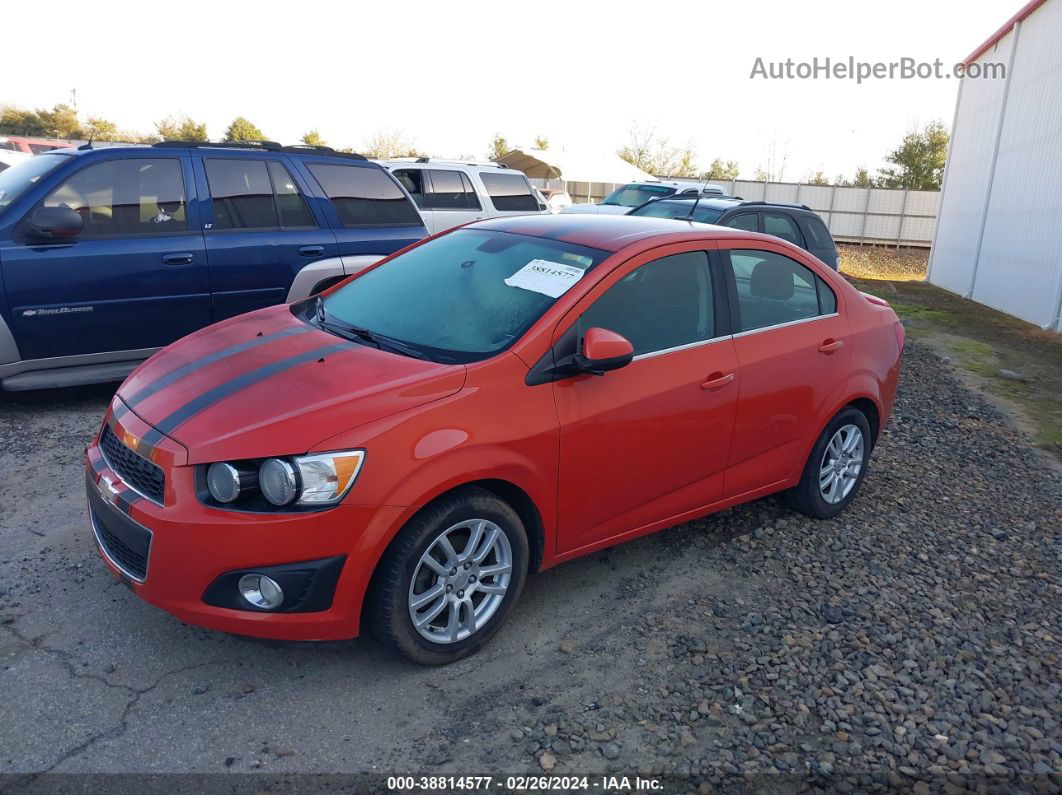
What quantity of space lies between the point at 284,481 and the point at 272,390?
46 centimetres

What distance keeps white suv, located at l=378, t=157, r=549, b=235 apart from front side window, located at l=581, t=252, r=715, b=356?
7120mm

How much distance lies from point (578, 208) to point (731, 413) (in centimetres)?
1018

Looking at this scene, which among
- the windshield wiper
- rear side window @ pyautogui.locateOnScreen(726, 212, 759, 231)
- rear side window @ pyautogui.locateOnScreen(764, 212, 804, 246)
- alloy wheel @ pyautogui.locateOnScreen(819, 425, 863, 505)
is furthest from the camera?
rear side window @ pyautogui.locateOnScreen(764, 212, 804, 246)

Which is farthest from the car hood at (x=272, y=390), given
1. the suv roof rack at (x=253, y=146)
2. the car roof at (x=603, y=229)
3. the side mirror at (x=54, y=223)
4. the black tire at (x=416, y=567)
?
the suv roof rack at (x=253, y=146)

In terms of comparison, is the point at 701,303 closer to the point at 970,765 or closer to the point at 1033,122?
the point at 970,765

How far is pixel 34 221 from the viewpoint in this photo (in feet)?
17.7

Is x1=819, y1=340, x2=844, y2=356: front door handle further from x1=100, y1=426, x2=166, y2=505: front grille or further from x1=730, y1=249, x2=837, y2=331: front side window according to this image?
x1=100, y1=426, x2=166, y2=505: front grille

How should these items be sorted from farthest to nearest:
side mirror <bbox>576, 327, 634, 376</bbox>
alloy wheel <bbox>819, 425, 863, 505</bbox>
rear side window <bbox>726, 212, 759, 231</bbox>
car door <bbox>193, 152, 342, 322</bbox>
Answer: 1. rear side window <bbox>726, 212, 759, 231</bbox>
2. car door <bbox>193, 152, 342, 322</bbox>
3. alloy wheel <bbox>819, 425, 863, 505</bbox>
4. side mirror <bbox>576, 327, 634, 376</bbox>

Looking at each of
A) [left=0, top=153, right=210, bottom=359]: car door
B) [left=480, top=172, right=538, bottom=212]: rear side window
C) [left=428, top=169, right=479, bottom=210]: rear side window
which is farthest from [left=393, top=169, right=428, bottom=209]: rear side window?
[left=0, top=153, right=210, bottom=359]: car door

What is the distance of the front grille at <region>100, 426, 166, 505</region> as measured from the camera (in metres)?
2.91

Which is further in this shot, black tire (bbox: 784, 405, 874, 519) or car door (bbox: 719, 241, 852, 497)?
black tire (bbox: 784, 405, 874, 519)

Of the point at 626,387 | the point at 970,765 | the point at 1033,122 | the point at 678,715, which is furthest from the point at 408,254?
the point at 1033,122

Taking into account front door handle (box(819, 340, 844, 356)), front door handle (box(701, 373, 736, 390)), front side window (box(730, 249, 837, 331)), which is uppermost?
front side window (box(730, 249, 837, 331))

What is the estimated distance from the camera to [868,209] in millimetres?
30250
